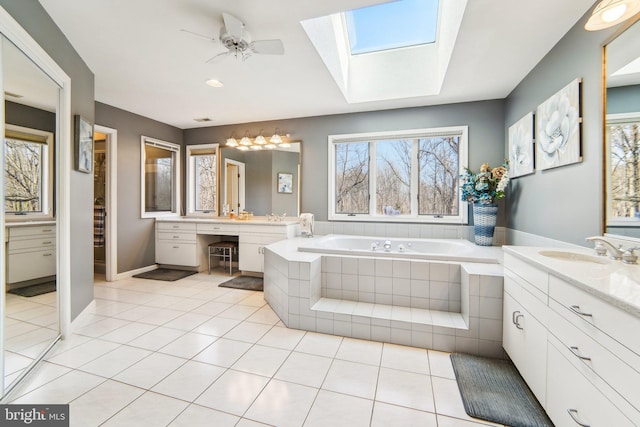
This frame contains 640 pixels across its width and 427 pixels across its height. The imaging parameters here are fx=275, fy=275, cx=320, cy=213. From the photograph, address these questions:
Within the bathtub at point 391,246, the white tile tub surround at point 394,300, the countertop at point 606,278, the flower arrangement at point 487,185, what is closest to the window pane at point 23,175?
the white tile tub surround at point 394,300

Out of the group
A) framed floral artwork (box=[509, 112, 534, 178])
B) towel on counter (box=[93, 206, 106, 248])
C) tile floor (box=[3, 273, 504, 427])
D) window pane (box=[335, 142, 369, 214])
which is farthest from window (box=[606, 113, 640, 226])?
towel on counter (box=[93, 206, 106, 248])

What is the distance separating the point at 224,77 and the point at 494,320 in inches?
131

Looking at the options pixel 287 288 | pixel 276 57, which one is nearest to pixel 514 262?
pixel 287 288

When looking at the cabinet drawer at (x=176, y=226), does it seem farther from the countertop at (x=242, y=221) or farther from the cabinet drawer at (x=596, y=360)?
the cabinet drawer at (x=596, y=360)

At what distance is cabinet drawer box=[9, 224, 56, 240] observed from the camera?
1637mm

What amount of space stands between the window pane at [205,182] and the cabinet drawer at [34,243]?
9.00 ft

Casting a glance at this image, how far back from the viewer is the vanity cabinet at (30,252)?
161 cm

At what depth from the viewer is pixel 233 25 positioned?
188 cm

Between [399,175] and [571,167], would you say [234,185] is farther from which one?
[571,167]

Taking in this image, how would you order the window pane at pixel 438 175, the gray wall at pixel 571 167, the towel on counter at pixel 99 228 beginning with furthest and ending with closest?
the towel on counter at pixel 99 228, the window pane at pixel 438 175, the gray wall at pixel 571 167

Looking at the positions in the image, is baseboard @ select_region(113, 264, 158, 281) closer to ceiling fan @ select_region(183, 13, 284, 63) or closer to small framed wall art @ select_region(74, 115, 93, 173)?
small framed wall art @ select_region(74, 115, 93, 173)

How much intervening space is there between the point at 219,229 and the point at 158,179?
1485 millimetres

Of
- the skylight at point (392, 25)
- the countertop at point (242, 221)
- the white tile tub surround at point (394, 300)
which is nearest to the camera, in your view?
the white tile tub surround at point (394, 300)

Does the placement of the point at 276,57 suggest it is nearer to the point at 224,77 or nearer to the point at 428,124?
the point at 224,77
